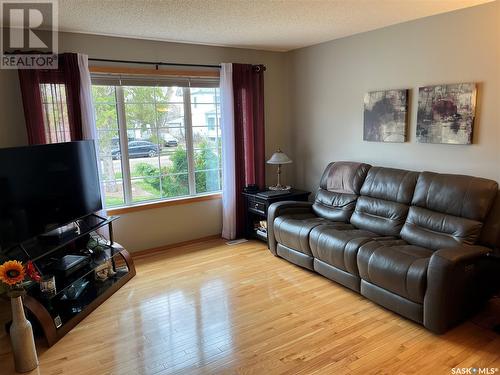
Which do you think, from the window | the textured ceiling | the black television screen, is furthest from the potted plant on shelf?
the textured ceiling

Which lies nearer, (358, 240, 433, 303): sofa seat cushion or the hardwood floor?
the hardwood floor

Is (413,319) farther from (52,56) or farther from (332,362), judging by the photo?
(52,56)

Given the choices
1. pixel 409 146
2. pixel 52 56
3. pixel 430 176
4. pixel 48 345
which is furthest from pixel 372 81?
pixel 48 345

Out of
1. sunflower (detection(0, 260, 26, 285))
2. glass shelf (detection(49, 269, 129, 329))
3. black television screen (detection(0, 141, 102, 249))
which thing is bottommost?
glass shelf (detection(49, 269, 129, 329))

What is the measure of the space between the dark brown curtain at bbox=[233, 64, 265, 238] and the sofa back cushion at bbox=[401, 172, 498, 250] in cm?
211

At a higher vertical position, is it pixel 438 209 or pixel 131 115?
pixel 131 115

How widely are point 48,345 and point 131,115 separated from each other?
2.45m

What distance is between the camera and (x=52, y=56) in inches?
137

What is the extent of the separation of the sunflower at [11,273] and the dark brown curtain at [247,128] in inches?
111

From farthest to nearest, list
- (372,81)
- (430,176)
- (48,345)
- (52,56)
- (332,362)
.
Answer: (372,81) → (52,56) → (430,176) → (48,345) → (332,362)

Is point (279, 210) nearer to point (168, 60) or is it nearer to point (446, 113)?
point (446, 113)

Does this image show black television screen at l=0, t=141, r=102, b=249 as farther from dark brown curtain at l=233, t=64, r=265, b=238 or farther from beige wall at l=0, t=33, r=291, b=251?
dark brown curtain at l=233, t=64, r=265, b=238

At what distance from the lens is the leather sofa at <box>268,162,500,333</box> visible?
8.39ft

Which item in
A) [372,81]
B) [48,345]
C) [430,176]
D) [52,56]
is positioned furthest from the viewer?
[372,81]
